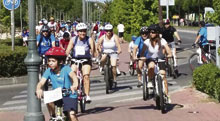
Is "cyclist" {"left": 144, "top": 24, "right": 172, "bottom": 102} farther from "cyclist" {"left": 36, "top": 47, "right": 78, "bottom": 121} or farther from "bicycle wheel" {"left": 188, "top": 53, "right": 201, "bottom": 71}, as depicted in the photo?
"bicycle wheel" {"left": 188, "top": 53, "right": 201, "bottom": 71}

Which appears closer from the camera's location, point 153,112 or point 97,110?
point 153,112

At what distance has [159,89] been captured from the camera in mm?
10602

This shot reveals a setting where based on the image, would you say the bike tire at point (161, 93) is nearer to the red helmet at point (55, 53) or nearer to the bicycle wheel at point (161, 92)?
the bicycle wheel at point (161, 92)

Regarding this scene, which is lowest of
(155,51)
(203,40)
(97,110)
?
(97,110)

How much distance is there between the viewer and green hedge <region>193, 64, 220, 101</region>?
1181cm

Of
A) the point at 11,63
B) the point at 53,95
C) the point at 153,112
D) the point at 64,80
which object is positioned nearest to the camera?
the point at 53,95

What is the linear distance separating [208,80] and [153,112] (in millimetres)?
2336

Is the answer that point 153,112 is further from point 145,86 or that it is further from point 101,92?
point 101,92

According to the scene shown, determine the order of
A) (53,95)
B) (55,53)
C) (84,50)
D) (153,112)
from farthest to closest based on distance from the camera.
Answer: (84,50)
(153,112)
(55,53)
(53,95)

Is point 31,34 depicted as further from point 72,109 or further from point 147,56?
point 147,56

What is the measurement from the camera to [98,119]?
10.2 meters

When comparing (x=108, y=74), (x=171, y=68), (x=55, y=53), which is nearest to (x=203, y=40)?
(x=171, y=68)

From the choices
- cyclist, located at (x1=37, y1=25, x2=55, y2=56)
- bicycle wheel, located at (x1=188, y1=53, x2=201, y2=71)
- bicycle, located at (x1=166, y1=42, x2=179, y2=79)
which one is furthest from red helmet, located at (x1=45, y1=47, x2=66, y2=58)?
bicycle wheel, located at (x1=188, y1=53, x2=201, y2=71)

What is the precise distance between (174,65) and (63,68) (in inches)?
423
